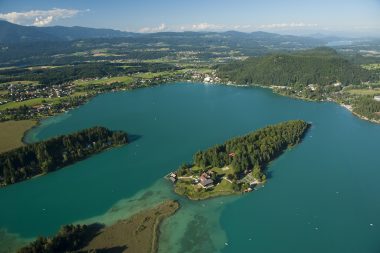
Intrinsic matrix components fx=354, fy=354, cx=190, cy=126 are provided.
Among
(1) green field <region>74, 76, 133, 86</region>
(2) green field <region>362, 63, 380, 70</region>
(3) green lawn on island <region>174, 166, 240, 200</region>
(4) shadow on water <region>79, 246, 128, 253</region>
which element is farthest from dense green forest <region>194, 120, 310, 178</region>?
(2) green field <region>362, 63, 380, 70</region>

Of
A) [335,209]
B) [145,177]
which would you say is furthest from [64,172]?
[335,209]

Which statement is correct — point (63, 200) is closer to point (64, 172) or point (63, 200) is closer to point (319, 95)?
point (64, 172)

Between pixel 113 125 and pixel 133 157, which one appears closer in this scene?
pixel 133 157

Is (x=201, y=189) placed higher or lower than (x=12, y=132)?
lower

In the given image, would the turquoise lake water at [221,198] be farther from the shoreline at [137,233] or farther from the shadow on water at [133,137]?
the shoreline at [137,233]

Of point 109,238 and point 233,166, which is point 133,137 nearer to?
point 233,166

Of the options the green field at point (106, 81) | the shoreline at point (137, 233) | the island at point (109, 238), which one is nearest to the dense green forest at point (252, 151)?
the shoreline at point (137, 233)

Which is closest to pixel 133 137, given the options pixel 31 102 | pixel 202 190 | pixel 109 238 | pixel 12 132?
pixel 12 132
